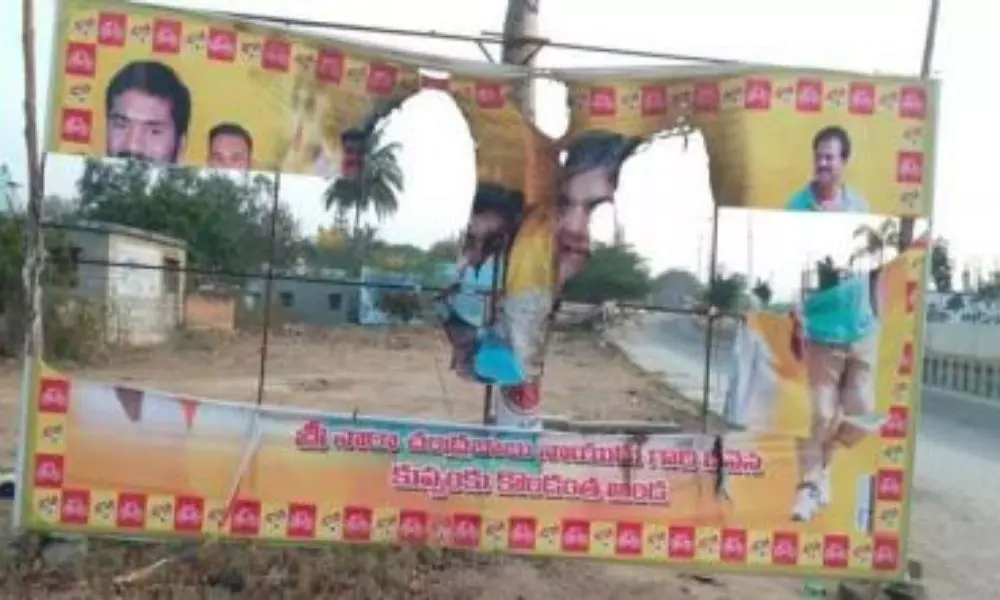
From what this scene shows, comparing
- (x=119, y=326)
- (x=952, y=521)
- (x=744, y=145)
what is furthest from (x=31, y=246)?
(x=119, y=326)

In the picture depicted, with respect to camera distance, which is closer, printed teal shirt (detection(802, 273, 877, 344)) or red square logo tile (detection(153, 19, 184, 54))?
red square logo tile (detection(153, 19, 184, 54))

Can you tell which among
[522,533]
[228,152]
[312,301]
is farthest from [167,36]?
[312,301]

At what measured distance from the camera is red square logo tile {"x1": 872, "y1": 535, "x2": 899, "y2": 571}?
603 cm

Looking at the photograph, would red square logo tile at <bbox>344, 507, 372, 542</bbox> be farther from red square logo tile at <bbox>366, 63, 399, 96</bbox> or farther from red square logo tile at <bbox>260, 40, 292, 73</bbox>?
red square logo tile at <bbox>260, 40, 292, 73</bbox>

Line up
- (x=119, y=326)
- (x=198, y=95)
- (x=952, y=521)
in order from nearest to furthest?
(x=198, y=95) < (x=952, y=521) < (x=119, y=326)

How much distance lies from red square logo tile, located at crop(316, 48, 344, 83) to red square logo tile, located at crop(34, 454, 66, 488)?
228 centimetres

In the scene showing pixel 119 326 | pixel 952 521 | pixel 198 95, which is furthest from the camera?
pixel 119 326

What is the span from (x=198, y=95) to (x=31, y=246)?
1.12 meters

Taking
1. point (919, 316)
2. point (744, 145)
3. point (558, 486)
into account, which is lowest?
point (558, 486)

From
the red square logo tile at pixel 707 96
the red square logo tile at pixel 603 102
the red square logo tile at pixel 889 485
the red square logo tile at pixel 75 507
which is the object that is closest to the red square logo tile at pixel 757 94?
the red square logo tile at pixel 707 96

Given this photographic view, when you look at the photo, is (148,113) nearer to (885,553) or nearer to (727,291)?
(727,291)

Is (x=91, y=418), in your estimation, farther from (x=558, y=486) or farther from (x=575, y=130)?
(x=575, y=130)

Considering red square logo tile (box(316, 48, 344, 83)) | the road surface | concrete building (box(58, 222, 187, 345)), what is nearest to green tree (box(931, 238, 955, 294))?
the road surface

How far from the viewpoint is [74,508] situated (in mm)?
5840
